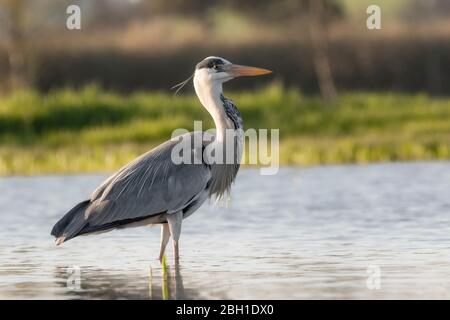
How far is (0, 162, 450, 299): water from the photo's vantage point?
351 inches

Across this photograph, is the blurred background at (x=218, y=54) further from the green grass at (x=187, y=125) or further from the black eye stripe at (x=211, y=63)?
the black eye stripe at (x=211, y=63)

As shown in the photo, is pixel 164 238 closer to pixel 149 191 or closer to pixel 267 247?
pixel 149 191

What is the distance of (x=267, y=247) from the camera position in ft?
36.8

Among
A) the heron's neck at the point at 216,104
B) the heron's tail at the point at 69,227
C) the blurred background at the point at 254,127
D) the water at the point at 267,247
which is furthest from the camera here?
the heron's neck at the point at 216,104

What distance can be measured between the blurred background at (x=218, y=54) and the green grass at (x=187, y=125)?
5cm

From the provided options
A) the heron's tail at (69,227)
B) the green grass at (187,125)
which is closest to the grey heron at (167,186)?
the heron's tail at (69,227)

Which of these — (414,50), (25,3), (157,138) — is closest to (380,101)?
(414,50)

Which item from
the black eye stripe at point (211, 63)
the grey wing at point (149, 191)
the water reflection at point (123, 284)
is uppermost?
the black eye stripe at point (211, 63)

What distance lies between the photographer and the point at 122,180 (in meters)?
10.8

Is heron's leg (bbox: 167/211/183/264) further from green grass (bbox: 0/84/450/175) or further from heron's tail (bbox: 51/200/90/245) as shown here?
green grass (bbox: 0/84/450/175)

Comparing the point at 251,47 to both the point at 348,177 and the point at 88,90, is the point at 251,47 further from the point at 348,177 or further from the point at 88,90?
the point at 348,177

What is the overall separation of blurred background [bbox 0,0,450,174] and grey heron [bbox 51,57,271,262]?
12.9m

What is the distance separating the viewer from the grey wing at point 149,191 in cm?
1043

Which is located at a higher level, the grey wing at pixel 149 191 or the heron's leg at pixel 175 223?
the grey wing at pixel 149 191
